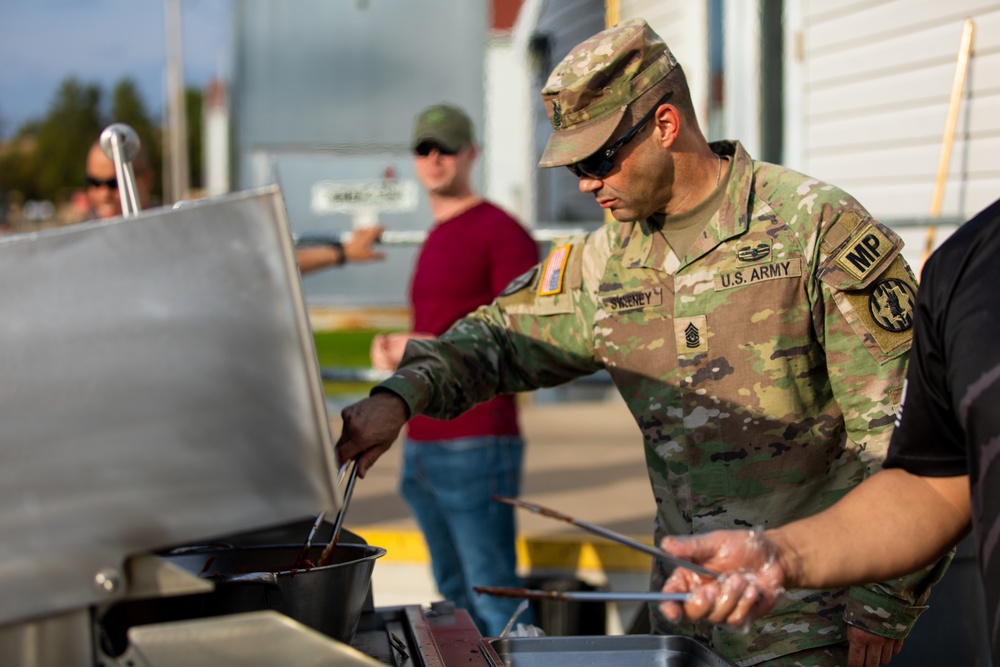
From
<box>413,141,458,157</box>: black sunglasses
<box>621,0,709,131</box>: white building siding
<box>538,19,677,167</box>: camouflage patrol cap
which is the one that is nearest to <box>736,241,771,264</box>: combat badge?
<box>538,19,677,167</box>: camouflage patrol cap

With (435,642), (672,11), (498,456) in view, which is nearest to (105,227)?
(435,642)

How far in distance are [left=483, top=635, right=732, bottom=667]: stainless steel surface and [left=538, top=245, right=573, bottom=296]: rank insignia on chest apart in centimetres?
87

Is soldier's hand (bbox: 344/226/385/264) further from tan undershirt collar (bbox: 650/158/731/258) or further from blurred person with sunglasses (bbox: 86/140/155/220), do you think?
tan undershirt collar (bbox: 650/158/731/258)

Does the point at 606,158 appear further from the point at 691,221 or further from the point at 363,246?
the point at 363,246

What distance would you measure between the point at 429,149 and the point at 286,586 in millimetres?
2418

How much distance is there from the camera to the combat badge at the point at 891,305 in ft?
6.82

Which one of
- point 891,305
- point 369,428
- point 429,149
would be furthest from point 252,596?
point 429,149

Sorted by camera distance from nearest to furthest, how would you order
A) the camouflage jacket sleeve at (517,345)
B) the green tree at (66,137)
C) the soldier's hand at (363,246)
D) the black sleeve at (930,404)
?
1. the black sleeve at (930,404)
2. the camouflage jacket sleeve at (517,345)
3. the soldier's hand at (363,246)
4. the green tree at (66,137)

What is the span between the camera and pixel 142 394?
1216 millimetres

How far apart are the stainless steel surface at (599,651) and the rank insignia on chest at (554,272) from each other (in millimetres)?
873

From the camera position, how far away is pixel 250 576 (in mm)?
1590

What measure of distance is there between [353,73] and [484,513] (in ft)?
21.0

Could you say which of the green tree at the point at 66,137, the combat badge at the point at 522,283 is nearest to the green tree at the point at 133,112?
the green tree at the point at 66,137

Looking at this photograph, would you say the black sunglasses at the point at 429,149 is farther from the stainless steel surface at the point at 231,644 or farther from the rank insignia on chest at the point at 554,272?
the stainless steel surface at the point at 231,644
